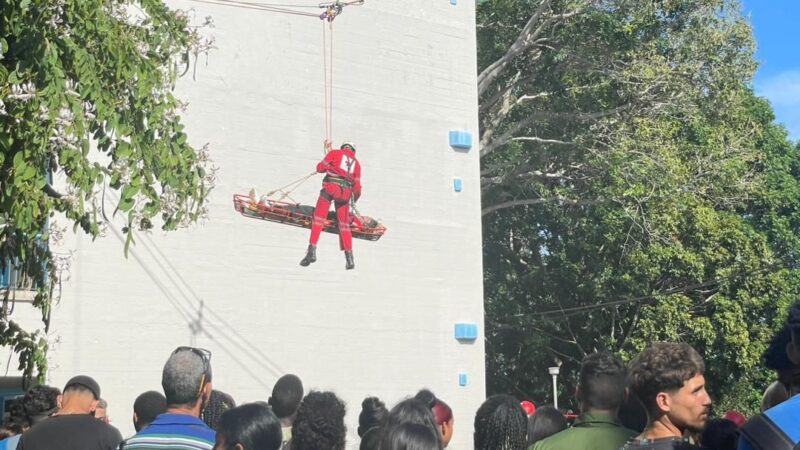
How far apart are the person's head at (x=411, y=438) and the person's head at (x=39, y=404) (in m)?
3.70

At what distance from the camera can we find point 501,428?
5496mm

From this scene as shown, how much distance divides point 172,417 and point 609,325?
25301mm

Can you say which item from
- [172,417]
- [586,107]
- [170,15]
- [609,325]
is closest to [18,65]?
[170,15]

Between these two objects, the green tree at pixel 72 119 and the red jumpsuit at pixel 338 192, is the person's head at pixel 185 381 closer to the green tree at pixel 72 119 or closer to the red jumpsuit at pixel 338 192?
the green tree at pixel 72 119

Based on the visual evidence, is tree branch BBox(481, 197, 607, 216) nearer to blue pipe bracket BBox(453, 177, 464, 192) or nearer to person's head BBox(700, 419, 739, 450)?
blue pipe bracket BBox(453, 177, 464, 192)

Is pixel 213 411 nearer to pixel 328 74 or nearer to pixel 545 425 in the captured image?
pixel 545 425

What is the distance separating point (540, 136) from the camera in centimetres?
2848

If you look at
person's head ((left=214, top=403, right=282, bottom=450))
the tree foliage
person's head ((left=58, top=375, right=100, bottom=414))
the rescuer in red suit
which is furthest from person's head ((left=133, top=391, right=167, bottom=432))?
the tree foliage

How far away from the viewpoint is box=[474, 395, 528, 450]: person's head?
5500 millimetres

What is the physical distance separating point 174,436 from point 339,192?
14.1 m

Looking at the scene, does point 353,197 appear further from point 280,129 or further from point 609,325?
point 609,325

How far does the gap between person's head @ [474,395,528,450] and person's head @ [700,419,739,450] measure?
899mm

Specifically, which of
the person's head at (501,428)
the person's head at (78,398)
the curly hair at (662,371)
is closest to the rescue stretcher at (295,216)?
the person's head at (78,398)

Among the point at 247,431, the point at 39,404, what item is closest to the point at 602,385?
the point at 247,431
